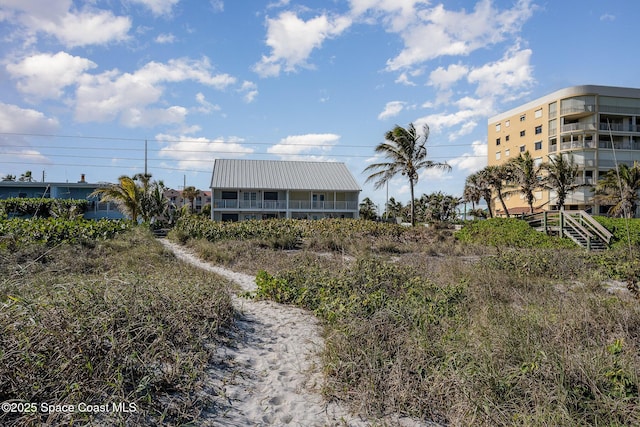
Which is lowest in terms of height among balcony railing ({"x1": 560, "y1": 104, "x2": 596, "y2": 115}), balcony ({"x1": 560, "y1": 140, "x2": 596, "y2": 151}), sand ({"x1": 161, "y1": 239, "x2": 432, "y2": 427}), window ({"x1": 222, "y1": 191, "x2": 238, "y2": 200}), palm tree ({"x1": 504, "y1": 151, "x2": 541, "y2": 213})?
sand ({"x1": 161, "y1": 239, "x2": 432, "y2": 427})

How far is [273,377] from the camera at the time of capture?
4.55 metres

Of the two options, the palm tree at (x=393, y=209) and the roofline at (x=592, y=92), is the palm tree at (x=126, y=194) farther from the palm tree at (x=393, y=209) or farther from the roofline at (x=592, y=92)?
the roofline at (x=592, y=92)

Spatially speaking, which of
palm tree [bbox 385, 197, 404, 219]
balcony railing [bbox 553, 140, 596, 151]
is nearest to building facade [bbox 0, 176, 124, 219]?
palm tree [bbox 385, 197, 404, 219]

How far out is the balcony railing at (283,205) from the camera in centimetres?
3531

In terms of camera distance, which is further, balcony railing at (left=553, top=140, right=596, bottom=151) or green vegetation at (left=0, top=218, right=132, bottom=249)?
balcony railing at (left=553, top=140, right=596, bottom=151)

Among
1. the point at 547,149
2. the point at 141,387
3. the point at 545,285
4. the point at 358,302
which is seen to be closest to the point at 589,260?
the point at 545,285

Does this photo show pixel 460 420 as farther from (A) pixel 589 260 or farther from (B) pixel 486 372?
(A) pixel 589 260

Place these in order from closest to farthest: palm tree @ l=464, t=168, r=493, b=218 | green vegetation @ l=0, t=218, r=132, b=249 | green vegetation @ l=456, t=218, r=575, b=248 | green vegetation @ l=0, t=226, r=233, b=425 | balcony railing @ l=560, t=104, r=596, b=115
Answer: green vegetation @ l=0, t=226, r=233, b=425, green vegetation @ l=0, t=218, r=132, b=249, green vegetation @ l=456, t=218, r=575, b=248, palm tree @ l=464, t=168, r=493, b=218, balcony railing @ l=560, t=104, r=596, b=115

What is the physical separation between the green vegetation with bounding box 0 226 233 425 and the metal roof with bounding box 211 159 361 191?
102ft

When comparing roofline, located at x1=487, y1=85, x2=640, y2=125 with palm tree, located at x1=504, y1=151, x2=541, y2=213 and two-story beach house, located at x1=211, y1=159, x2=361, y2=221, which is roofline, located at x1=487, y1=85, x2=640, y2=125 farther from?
two-story beach house, located at x1=211, y1=159, x2=361, y2=221

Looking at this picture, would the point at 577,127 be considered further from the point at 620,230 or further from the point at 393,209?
the point at 620,230

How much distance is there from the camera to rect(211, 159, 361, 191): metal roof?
3615 cm

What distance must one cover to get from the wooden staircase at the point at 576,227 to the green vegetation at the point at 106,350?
20193 mm

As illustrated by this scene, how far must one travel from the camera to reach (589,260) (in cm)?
1245
